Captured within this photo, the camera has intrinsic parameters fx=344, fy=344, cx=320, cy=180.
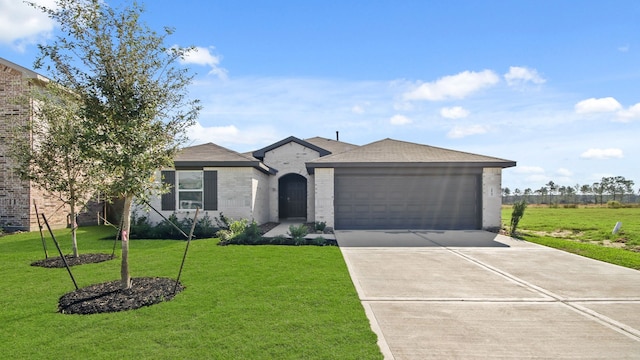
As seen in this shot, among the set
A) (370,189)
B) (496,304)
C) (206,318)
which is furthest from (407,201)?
(206,318)

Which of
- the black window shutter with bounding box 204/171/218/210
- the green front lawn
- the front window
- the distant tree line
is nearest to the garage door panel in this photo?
the black window shutter with bounding box 204/171/218/210

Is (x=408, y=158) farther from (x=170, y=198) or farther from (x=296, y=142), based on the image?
(x=170, y=198)

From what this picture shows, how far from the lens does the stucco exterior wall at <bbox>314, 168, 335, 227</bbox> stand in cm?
1332

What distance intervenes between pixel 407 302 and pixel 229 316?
2.52 metres

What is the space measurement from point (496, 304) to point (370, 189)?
882cm

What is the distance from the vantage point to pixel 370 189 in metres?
13.7

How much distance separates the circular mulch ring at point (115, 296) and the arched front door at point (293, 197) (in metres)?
12.4

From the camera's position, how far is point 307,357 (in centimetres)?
329

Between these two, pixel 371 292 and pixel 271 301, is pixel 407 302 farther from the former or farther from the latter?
pixel 271 301

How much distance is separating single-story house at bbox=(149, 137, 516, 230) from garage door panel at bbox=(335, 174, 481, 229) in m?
0.03

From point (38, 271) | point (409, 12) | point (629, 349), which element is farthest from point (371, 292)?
point (409, 12)

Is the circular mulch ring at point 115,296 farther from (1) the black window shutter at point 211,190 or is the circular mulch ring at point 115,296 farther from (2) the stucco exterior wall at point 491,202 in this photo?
(2) the stucco exterior wall at point 491,202

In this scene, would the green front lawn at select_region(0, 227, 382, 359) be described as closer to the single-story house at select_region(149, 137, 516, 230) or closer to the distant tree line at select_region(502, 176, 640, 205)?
the single-story house at select_region(149, 137, 516, 230)

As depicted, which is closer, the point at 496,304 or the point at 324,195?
the point at 496,304
